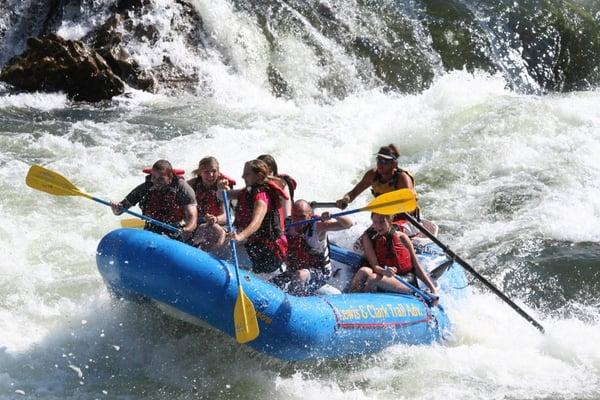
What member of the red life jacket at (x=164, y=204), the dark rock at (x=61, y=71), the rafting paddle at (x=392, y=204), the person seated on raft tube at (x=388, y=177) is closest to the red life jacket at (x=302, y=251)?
the rafting paddle at (x=392, y=204)

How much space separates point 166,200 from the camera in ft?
19.5

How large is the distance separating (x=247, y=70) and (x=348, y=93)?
1.60 m

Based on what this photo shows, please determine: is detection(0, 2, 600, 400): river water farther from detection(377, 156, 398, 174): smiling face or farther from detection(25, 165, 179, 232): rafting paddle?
detection(25, 165, 179, 232): rafting paddle

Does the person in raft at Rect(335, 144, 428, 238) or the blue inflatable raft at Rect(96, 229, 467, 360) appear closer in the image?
the blue inflatable raft at Rect(96, 229, 467, 360)

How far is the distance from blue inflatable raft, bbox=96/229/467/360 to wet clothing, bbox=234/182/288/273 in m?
0.45

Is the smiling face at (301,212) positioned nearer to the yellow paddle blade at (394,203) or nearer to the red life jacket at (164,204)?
the yellow paddle blade at (394,203)

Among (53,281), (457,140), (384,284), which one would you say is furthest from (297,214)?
(457,140)

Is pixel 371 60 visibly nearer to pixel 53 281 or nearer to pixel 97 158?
pixel 97 158

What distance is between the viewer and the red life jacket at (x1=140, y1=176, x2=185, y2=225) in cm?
591

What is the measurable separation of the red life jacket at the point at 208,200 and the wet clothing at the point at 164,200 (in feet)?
0.75

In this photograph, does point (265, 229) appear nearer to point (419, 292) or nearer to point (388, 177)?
point (419, 292)

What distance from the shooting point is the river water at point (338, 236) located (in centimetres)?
558

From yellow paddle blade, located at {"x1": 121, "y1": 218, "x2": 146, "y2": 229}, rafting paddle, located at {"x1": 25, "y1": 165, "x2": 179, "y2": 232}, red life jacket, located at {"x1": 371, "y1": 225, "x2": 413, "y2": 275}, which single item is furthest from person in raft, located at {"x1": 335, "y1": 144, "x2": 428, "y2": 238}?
rafting paddle, located at {"x1": 25, "y1": 165, "x2": 179, "y2": 232}

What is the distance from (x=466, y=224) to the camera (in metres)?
9.05
